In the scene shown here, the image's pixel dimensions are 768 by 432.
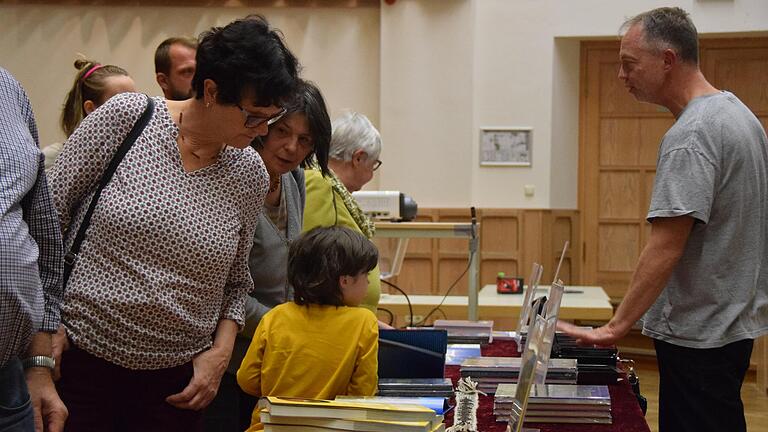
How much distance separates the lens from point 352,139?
2.91 m

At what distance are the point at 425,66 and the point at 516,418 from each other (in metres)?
6.39

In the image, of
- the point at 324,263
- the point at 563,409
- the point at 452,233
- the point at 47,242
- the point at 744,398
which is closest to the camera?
the point at 47,242

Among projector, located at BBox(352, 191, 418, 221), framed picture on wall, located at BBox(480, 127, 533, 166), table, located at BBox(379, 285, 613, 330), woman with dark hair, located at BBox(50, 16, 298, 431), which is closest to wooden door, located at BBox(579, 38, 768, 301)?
framed picture on wall, located at BBox(480, 127, 533, 166)

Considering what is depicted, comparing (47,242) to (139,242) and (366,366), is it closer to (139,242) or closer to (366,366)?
(139,242)

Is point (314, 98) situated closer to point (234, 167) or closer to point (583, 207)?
point (234, 167)

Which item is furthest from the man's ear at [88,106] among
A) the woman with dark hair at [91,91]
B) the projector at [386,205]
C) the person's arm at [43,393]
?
the projector at [386,205]

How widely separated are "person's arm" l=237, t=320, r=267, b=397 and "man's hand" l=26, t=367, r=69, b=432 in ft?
1.77

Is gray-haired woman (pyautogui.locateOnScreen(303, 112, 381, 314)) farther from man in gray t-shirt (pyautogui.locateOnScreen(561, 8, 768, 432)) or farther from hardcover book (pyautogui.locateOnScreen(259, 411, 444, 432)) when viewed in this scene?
hardcover book (pyautogui.locateOnScreen(259, 411, 444, 432))

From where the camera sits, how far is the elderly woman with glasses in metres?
2.56

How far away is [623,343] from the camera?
7793mm

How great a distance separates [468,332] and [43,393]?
180 cm

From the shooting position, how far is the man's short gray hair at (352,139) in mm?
2910

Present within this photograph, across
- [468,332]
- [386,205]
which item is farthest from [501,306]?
[468,332]

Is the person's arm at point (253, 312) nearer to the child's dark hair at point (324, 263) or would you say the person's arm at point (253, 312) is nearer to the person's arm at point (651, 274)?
the child's dark hair at point (324, 263)
